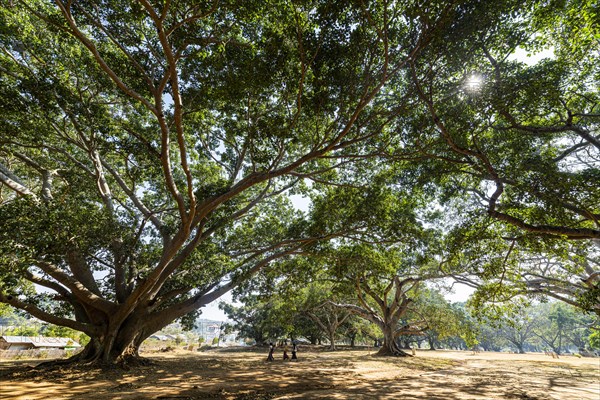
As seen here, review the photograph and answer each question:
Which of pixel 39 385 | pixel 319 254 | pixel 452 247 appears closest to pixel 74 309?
pixel 39 385

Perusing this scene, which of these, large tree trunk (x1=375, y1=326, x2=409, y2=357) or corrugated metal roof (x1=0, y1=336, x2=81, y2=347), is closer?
large tree trunk (x1=375, y1=326, x2=409, y2=357)

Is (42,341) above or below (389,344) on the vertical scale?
above

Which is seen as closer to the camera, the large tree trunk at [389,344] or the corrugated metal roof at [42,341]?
the large tree trunk at [389,344]

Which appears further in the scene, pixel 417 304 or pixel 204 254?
pixel 417 304

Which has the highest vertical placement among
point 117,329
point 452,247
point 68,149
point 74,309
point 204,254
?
point 68,149

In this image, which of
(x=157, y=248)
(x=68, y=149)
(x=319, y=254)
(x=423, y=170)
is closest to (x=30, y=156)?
(x=68, y=149)

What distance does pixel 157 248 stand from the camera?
1462 cm

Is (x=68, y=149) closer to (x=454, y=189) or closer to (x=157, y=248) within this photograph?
(x=157, y=248)

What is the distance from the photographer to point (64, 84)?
8.48 metres

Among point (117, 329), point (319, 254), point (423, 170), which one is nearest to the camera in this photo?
point (423, 170)

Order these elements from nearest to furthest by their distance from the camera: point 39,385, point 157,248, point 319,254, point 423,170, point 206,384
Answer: point 39,385
point 206,384
point 423,170
point 319,254
point 157,248

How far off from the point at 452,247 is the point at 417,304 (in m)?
25.2

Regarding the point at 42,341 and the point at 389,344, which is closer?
the point at 389,344

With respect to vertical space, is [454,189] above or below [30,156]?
below
